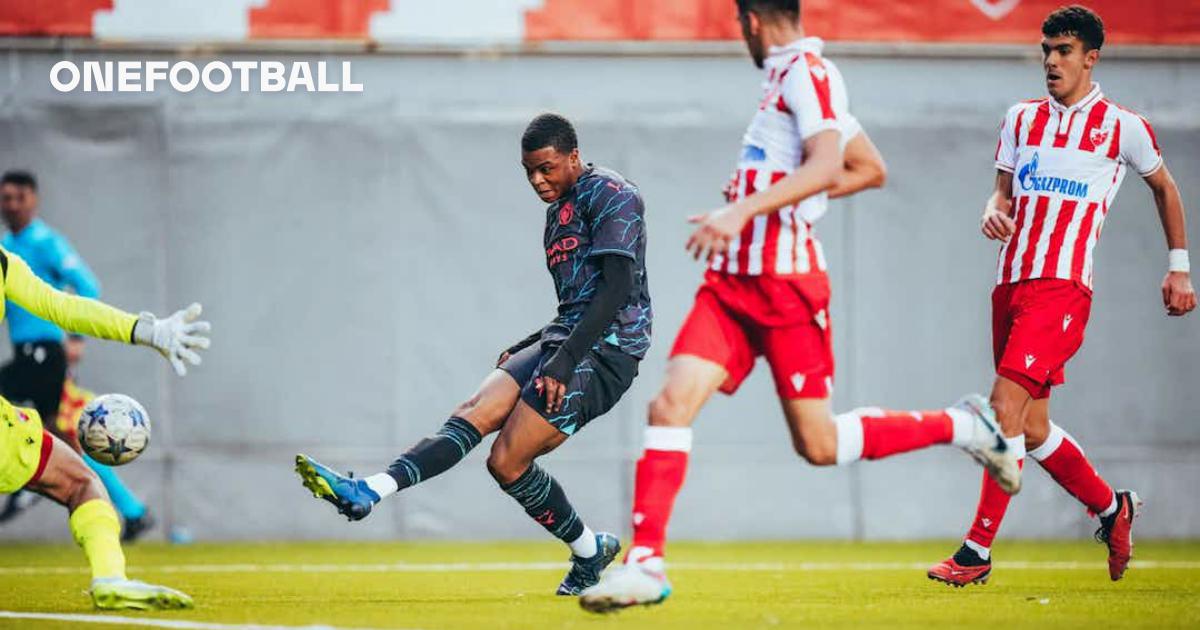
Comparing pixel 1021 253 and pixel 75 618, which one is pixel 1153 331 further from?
pixel 75 618

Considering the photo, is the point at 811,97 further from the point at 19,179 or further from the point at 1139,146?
the point at 19,179

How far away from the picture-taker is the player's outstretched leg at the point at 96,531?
675 cm

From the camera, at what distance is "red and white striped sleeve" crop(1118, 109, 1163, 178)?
8109 millimetres

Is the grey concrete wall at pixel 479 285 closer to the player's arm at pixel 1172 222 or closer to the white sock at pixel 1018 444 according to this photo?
the player's arm at pixel 1172 222

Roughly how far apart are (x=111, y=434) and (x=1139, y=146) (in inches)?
189

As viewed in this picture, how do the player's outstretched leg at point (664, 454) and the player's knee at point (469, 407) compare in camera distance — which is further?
the player's knee at point (469, 407)

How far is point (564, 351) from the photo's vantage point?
7.26 meters

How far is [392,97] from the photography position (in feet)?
44.2

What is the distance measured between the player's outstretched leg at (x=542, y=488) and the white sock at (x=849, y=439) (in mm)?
1514

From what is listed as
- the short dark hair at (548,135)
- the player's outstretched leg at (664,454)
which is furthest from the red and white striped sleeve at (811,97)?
→ the short dark hair at (548,135)

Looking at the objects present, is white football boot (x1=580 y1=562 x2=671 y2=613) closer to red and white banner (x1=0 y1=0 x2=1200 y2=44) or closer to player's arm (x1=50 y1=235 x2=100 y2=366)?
player's arm (x1=50 y1=235 x2=100 y2=366)

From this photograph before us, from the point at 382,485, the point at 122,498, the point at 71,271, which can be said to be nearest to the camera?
the point at 382,485

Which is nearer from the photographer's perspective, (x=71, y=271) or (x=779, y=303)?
(x=779, y=303)

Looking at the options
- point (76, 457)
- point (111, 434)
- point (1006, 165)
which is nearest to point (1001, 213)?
point (1006, 165)
